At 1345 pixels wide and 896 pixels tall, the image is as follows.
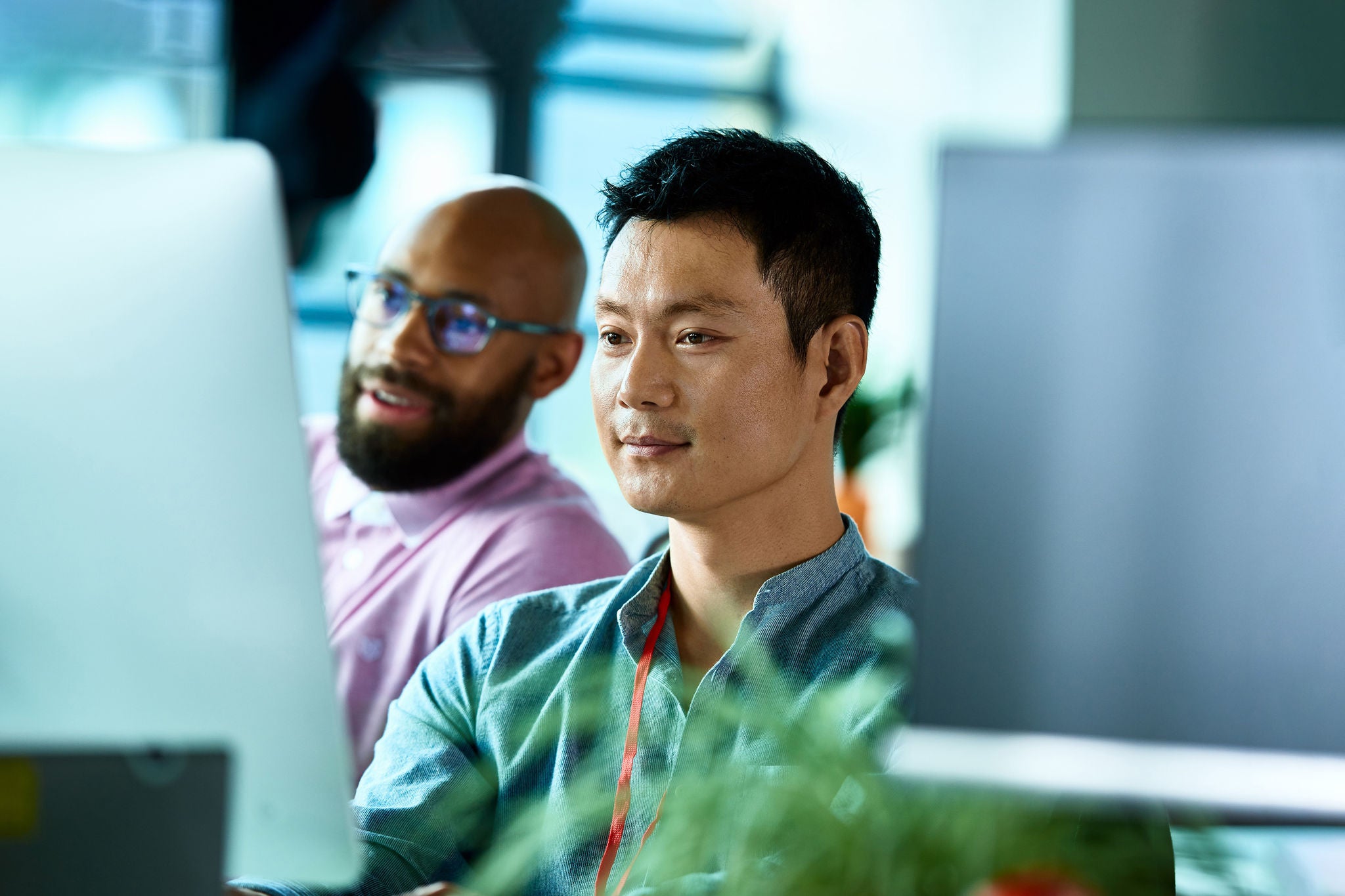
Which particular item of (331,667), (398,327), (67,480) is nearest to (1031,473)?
(331,667)

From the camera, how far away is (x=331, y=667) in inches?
27.7

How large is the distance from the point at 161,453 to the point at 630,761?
61 cm

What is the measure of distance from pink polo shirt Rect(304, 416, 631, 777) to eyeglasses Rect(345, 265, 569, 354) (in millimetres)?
181

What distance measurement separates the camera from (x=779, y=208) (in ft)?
4.29

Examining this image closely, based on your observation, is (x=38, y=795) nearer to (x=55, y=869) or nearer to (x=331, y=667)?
(x=55, y=869)

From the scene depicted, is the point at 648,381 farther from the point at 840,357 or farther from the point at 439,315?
the point at 439,315

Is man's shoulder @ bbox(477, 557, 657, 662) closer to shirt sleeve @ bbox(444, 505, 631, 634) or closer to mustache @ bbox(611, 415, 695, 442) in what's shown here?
mustache @ bbox(611, 415, 695, 442)

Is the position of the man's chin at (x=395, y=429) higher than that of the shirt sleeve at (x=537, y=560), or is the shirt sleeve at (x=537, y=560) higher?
the man's chin at (x=395, y=429)

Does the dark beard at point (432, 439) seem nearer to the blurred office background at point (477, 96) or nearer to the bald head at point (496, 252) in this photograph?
the bald head at point (496, 252)

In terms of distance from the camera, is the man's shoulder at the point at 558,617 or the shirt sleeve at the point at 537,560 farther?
the shirt sleeve at the point at 537,560

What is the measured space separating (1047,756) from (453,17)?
4.09 m

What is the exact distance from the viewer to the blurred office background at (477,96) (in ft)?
13.5

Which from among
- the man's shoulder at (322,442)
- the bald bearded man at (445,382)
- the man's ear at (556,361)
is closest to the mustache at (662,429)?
the bald bearded man at (445,382)

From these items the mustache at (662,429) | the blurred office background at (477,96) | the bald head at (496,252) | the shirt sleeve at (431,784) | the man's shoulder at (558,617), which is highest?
the blurred office background at (477,96)
